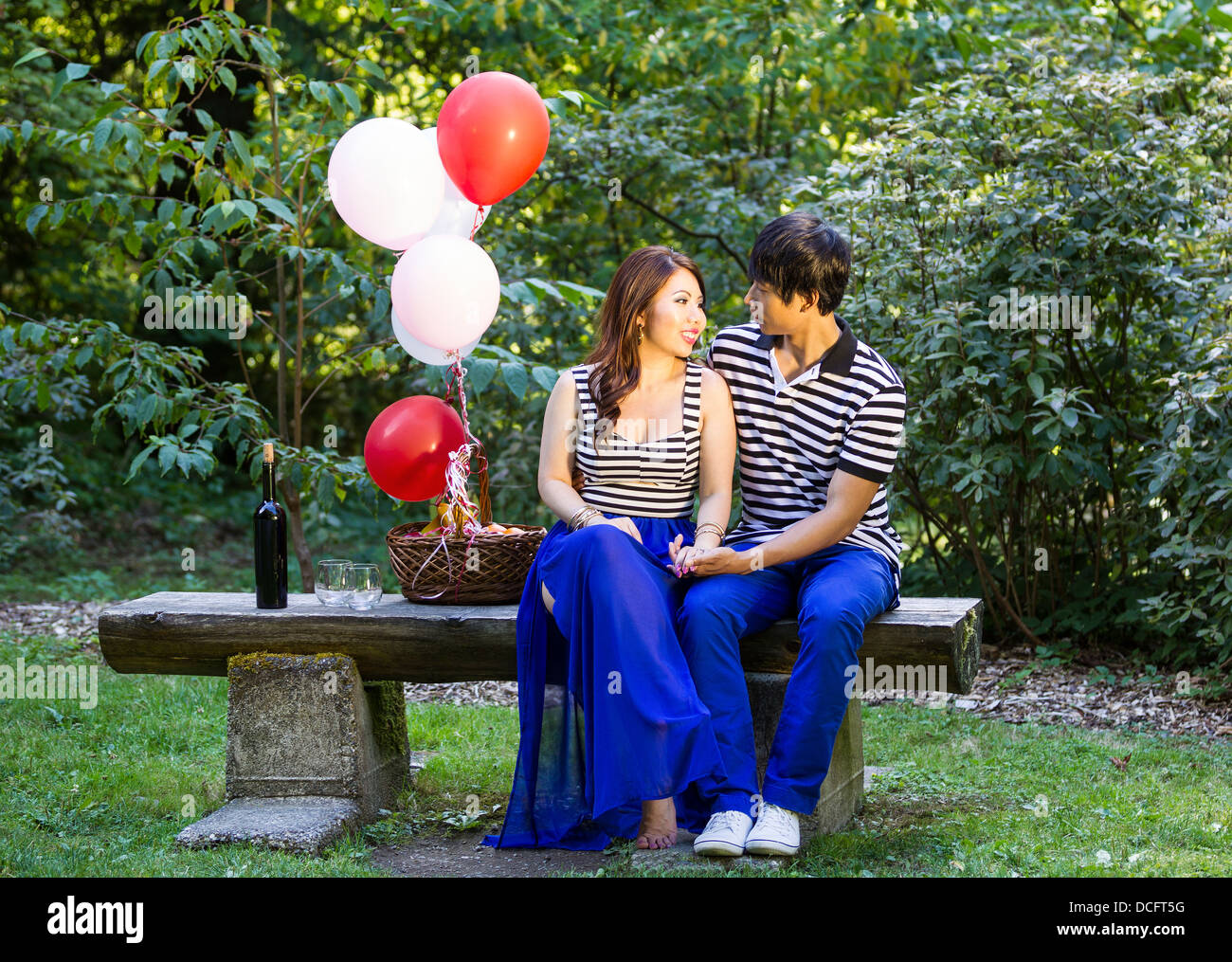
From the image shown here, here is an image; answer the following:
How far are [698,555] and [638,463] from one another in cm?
32

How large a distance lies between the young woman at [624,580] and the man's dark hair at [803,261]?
0.20 meters

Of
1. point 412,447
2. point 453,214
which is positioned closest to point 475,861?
point 412,447

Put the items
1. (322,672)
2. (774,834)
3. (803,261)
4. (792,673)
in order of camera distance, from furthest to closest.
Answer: (322,672)
(803,261)
(792,673)
(774,834)

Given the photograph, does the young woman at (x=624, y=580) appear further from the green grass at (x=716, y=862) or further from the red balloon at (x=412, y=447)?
the red balloon at (x=412, y=447)

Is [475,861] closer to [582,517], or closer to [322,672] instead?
[322,672]

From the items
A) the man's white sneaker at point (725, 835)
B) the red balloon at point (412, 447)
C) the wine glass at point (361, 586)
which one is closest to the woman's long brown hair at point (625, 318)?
the red balloon at point (412, 447)

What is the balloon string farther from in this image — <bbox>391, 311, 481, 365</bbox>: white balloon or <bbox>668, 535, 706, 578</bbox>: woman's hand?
<bbox>668, 535, 706, 578</bbox>: woman's hand

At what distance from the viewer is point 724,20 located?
22.0 ft

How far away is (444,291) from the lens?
3.39 meters

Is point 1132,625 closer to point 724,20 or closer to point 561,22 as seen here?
point 724,20

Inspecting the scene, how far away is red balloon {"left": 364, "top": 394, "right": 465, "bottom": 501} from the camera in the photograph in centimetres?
343

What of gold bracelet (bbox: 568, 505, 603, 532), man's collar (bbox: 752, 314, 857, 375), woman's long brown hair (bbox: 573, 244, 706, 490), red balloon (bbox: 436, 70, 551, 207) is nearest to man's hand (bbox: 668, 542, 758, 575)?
gold bracelet (bbox: 568, 505, 603, 532)

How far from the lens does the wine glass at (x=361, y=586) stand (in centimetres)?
342

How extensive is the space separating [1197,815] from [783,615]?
1.30m
